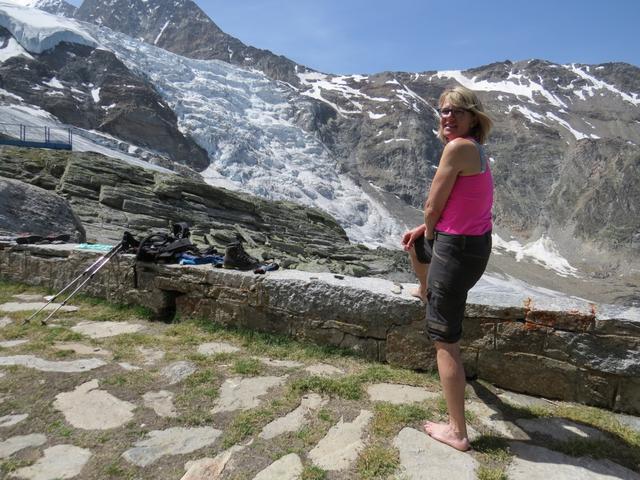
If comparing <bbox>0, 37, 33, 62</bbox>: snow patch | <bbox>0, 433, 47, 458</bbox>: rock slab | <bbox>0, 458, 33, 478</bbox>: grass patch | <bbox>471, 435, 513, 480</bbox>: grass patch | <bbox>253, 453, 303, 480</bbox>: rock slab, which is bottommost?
<bbox>0, 433, 47, 458</bbox>: rock slab

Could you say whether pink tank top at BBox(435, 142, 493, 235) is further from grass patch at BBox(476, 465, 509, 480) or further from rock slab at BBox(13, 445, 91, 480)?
rock slab at BBox(13, 445, 91, 480)

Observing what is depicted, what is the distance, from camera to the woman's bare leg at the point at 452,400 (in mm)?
2539

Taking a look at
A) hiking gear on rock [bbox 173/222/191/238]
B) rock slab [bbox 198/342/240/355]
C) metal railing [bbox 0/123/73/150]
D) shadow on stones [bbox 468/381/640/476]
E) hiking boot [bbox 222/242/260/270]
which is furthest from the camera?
metal railing [bbox 0/123/73/150]

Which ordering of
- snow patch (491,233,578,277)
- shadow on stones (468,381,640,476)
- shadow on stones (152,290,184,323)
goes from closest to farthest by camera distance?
shadow on stones (468,381,640,476)
shadow on stones (152,290,184,323)
snow patch (491,233,578,277)

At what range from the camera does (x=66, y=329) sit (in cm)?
455

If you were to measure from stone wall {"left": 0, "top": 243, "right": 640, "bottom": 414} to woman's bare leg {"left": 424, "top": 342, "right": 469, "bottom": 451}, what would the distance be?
3.59 feet

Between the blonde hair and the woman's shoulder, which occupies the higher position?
the blonde hair

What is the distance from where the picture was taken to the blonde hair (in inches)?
105

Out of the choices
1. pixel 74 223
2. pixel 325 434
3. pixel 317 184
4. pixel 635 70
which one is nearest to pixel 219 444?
pixel 325 434

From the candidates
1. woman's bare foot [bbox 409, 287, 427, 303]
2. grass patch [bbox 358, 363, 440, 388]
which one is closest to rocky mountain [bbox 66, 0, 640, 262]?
woman's bare foot [bbox 409, 287, 427, 303]

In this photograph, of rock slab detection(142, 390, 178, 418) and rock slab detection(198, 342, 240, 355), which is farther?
rock slab detection(198, 342, 240, 355)

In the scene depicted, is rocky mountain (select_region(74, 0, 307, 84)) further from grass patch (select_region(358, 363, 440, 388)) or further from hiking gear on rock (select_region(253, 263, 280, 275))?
grass patch (select_region(358, 363, 440, 388))

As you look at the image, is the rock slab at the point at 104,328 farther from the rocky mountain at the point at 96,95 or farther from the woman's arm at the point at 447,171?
the rocky mountain at the point at 96,95

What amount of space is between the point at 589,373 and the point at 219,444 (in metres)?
2.67
